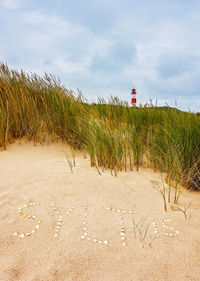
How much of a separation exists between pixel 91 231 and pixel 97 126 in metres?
1.77

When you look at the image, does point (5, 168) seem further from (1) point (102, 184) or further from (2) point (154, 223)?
(2) point (154, 223)

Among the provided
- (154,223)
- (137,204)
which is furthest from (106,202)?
(154,223)

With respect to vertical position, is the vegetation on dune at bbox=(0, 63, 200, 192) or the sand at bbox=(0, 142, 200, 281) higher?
→ the vegetation on dune at bbox=(0, 63, 200, 192)

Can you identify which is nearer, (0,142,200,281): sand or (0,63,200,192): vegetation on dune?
(0,142,200,281): sand

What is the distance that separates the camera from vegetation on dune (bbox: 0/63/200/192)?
9.21ft

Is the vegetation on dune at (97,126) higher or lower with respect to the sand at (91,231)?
higher

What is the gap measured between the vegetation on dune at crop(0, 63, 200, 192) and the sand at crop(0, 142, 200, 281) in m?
0.46

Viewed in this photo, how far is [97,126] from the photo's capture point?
305 cm

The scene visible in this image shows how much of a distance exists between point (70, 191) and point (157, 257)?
1011 mm

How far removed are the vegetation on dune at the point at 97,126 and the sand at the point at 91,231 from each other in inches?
18.1

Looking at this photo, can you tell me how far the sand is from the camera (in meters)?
1.19

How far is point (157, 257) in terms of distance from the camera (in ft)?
4.31

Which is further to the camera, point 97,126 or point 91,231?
point 97,126

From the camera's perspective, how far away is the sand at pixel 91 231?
119 centimetres
